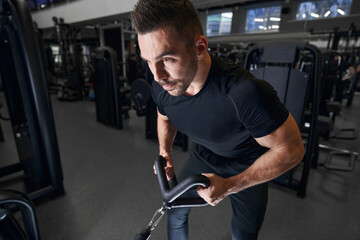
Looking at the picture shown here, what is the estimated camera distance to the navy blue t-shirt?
67 cm

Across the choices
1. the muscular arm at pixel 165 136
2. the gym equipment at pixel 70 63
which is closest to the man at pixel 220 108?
the muscular arm at pixel 165 136

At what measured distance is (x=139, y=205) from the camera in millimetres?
1798

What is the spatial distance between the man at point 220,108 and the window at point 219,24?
8.01m

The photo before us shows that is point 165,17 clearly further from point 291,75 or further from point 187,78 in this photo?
point 291,75

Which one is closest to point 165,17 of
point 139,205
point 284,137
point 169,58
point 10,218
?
point 169,58

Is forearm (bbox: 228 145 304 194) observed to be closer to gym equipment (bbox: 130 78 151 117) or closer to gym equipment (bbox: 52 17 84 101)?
gym equipment (bbox: 130 78 151 117)

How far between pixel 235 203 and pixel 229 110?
48 cm

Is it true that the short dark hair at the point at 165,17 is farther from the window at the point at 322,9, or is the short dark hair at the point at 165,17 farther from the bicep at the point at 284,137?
the window at the point at 322,9

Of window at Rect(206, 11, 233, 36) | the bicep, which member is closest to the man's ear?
the bicep

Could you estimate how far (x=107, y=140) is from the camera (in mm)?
3164

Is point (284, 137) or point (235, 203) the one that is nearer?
point (284, 137)

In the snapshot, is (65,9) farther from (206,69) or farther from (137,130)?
(206,69)

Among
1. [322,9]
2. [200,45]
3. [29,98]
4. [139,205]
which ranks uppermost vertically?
[322,9]

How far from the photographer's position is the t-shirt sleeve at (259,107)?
0.66m
